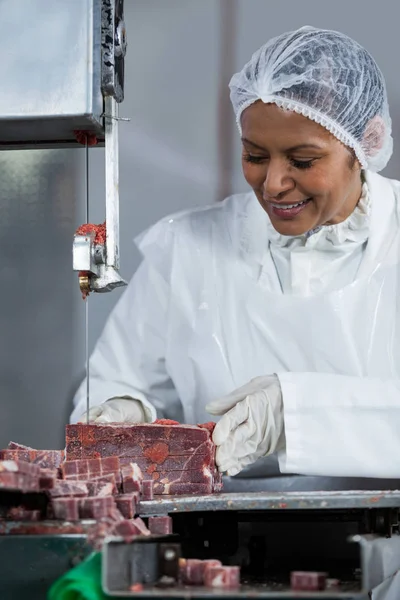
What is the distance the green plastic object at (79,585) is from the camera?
5.62ft

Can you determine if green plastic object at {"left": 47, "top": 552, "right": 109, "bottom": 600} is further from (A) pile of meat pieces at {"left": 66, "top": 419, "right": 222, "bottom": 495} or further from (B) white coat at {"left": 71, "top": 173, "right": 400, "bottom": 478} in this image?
(B) white coat at {"left": 71, "top": 173, "right": 400, "bottom": 478}

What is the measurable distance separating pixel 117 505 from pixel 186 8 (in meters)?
3.03

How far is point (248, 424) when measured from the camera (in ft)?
9.75

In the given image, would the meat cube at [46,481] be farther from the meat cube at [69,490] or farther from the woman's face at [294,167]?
the woman's face at [294,167]

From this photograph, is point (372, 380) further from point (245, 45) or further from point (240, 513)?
point (245, 45)

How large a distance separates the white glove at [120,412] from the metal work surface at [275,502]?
3.01 feet

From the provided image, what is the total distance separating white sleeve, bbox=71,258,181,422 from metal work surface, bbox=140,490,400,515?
139 cm

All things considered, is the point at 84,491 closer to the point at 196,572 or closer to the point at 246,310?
the point at 196,572

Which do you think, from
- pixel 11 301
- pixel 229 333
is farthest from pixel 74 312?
pixel 229 333

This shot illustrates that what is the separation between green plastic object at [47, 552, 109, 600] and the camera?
1.71m

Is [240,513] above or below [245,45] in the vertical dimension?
below

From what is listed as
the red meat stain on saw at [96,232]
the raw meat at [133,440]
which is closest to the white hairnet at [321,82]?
the red meat stain on saw at [96,232]

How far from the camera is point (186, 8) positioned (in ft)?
15.1

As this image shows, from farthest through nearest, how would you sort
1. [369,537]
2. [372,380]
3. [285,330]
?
[285,330]
[372,380]
[369,537]
